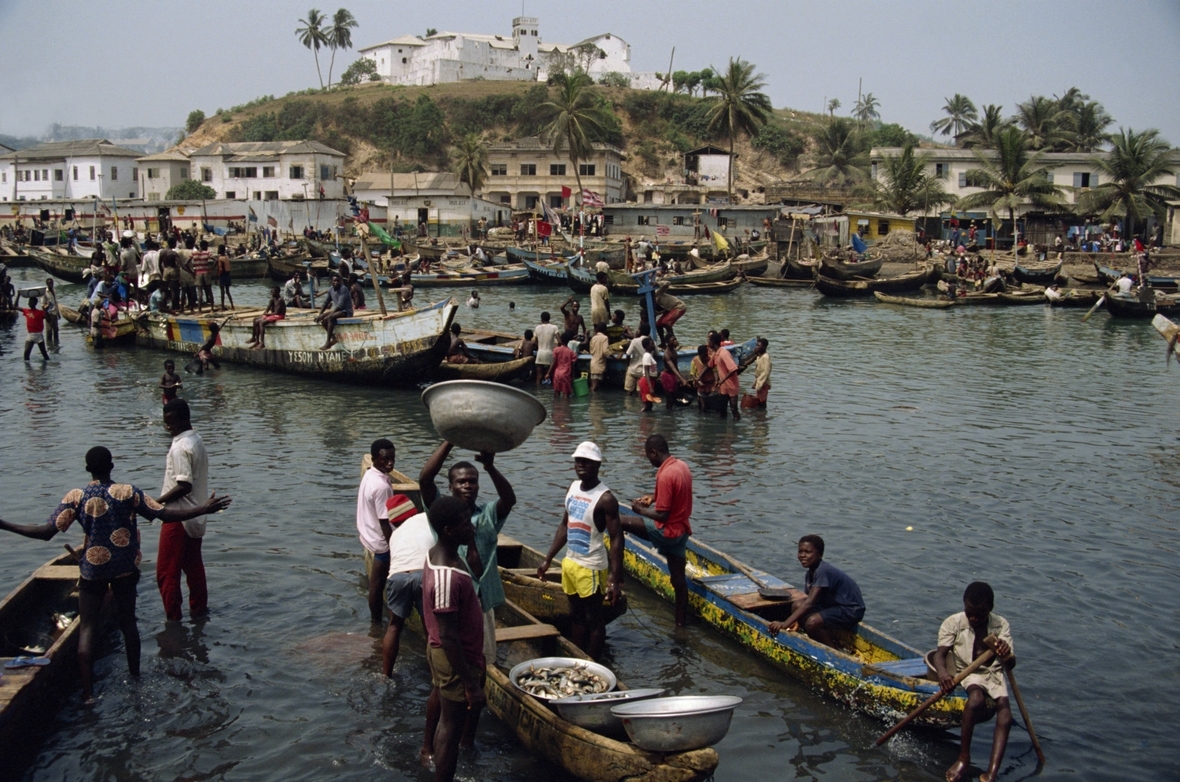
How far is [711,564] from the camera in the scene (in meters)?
9.42

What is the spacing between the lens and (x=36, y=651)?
752 centimetres

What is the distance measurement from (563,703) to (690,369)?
13.4 m

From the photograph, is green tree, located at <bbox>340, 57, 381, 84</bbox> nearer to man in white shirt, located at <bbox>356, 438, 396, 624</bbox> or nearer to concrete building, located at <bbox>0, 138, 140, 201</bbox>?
concrete building, located at <bbox>0, 138, 140, 201</bbox>

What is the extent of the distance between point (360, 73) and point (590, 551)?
11665cm

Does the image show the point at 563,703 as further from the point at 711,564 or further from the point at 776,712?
the point at 711,564

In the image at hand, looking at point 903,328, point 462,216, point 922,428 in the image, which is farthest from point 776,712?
point 462,216

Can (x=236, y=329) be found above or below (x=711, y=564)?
above

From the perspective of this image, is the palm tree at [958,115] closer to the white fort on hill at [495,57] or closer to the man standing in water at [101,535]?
the white fort on hill at [495,57]

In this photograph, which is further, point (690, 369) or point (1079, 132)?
point (1079, 132)

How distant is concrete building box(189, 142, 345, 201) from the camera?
70562 mm

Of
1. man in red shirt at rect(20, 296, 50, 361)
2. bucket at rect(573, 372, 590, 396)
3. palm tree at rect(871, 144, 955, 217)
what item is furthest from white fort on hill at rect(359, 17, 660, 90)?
bucket at rect(573, 372, 590, 396)

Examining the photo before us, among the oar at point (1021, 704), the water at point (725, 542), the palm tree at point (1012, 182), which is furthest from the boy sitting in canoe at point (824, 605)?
the palm tree at point (1012, 182)

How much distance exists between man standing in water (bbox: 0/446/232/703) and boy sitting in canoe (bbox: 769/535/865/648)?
4.44 metres

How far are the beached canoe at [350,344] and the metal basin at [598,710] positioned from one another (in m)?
12.7
